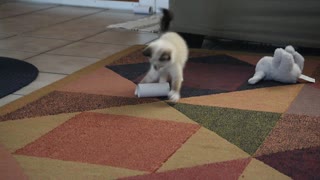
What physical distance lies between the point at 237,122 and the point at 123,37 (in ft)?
5.04

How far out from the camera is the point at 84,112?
1.68 m

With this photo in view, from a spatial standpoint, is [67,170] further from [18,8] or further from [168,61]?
[18,8]

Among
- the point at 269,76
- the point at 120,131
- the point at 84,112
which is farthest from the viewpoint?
the point at 269,76

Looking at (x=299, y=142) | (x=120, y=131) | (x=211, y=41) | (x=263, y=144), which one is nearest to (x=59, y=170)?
(x=120, y=131)

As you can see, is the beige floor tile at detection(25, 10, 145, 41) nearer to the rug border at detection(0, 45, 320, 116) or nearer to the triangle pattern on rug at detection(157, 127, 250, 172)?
the rug border at detection(0, 45, 320, 116)

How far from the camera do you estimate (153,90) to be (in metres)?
1.81

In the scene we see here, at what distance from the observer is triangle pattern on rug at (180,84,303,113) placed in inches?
67.6

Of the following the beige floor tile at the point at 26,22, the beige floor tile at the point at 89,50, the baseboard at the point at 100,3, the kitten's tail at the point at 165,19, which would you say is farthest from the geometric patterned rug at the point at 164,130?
the baseboard at the point at 100,3

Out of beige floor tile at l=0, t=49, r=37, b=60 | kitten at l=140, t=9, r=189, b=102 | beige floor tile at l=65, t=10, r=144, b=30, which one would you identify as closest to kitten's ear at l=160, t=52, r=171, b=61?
kitten at l=140, t=9, r=189, b=102

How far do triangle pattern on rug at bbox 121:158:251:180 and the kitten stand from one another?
543mm

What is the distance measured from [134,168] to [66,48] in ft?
5.15

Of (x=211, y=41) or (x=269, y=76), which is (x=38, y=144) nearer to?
(x=269, y=76)

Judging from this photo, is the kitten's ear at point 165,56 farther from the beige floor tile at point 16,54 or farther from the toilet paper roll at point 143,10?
the toilet paper roll at point 143,10

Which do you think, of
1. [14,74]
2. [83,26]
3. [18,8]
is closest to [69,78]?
[14,74]
